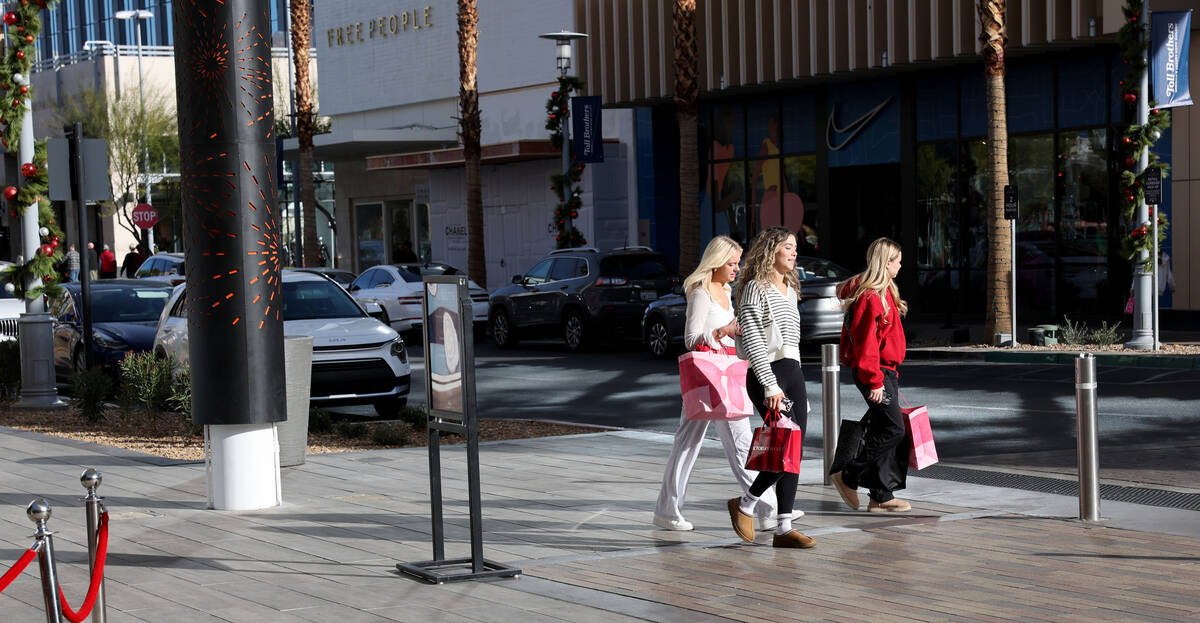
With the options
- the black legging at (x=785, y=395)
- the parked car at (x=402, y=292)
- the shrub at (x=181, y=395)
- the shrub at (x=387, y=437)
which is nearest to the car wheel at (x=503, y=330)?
the parked car at (x=402, y=292)

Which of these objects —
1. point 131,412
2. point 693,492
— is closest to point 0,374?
point 131,412

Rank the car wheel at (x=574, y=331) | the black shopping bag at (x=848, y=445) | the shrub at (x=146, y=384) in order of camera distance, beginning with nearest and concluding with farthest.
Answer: the black shopping bag at (x=848, y=445) → the shrub at (x=146, y=384) → the car wheel at (x=574, y=331)

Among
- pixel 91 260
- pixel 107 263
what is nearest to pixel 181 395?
pixel 91 260

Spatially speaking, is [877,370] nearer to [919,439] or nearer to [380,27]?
[919,439]

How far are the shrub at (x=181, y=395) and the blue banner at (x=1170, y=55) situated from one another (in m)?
13.8

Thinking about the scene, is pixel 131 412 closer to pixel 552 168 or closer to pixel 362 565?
pixel 362 565

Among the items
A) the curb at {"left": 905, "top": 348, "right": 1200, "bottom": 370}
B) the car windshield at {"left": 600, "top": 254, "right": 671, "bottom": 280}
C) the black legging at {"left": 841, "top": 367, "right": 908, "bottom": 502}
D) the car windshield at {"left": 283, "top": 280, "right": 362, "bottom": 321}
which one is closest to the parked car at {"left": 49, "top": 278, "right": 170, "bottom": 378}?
the car windshield at {"left": 283, "top": 280, "right": 362, "bottom": 321}

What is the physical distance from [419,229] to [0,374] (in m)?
26.3

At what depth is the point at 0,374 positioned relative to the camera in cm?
1744

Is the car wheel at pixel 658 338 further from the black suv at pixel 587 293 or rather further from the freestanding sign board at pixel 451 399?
the freestanding sign board at pixel 451 399

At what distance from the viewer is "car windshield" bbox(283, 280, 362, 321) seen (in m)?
15.7

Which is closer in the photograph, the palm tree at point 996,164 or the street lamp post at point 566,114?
the palm tree at point 996,164

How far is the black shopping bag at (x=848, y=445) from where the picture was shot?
9273mm

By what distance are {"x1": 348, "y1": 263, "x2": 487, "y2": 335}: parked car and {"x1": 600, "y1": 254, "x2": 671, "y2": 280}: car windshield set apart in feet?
11.8
